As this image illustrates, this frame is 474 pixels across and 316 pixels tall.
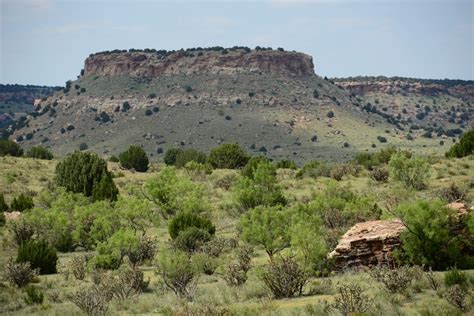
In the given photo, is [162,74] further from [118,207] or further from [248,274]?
[248,274]

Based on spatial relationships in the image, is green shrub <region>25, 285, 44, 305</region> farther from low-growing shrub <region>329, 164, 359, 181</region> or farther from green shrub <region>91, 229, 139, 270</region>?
low-growing shrub <region>329, 164, 359, 181</region>

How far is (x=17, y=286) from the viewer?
1861 cm

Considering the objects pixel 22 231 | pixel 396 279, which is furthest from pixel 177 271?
pixel 22 231

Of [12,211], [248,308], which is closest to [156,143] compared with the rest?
[12,211]

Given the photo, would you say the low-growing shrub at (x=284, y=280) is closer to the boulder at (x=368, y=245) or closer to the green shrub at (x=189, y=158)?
the boulder at (x=368, y=245)

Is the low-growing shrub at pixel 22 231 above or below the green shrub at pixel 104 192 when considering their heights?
below

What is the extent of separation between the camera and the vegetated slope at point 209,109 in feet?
326

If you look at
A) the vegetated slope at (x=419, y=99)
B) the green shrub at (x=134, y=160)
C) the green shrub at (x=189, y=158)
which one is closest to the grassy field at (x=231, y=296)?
the green shrub at (x=134, y=160)

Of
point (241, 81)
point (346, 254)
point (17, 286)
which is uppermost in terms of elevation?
point (241, 81)

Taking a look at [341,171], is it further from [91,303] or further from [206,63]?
[206,63]

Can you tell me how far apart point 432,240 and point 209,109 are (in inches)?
3825

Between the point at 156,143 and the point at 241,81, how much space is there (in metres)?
31.9

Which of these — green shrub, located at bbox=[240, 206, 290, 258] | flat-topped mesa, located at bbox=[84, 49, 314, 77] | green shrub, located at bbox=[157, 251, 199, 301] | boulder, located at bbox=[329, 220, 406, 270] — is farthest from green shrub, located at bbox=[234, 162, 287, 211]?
flat-topped mesa, located at bbox=[84, 49, 314, 77]

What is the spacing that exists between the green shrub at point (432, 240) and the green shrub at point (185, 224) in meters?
11.2
